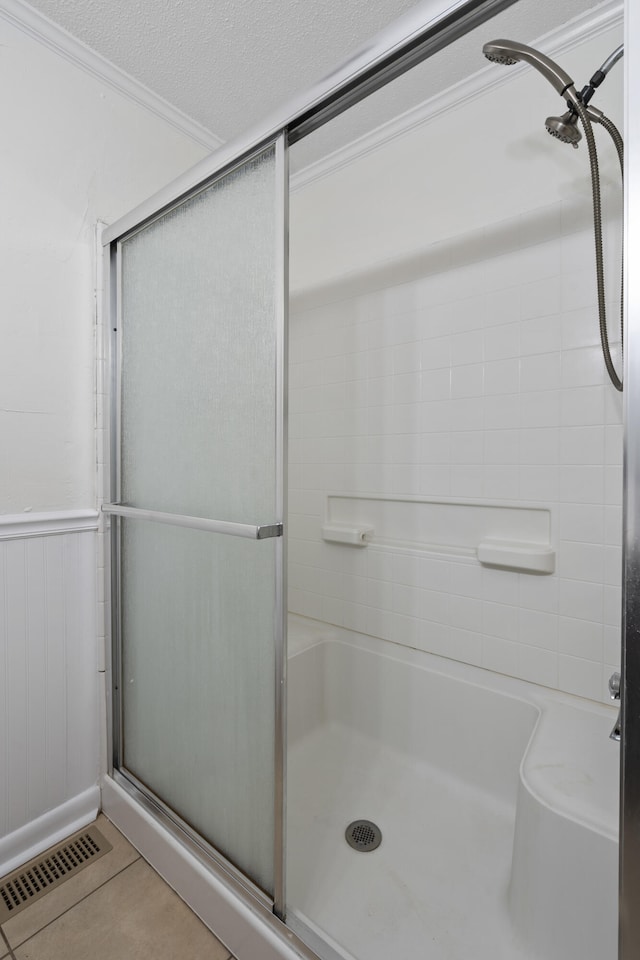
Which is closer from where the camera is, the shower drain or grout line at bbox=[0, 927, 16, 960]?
grout line at bbox=[0, 927, 16, 960]

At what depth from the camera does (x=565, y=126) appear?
1.15 meters

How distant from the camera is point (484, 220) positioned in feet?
5.09

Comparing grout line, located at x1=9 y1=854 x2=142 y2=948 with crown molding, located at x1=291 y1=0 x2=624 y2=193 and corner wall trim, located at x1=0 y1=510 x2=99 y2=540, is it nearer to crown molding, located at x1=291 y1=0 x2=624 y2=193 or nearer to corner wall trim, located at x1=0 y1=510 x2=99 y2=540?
corner wall trim, located at x1=0 y1=510 x2=99 y2=540

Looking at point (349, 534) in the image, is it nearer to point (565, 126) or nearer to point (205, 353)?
point (205, 353)

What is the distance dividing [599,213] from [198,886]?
1.89 metres

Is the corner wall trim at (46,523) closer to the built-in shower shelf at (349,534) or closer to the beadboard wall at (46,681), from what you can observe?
the beadboard wall at (46,681)

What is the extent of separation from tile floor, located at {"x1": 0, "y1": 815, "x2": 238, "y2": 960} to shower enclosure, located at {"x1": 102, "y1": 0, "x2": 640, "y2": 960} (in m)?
0.05

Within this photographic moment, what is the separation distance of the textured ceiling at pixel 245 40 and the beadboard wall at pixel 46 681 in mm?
1322

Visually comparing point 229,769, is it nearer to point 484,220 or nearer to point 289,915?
point 289,915

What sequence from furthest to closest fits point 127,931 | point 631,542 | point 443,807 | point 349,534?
point 349,534 → point 443,807 → point 127,931 → point 631,542

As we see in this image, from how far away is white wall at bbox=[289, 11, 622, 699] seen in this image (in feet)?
4.49

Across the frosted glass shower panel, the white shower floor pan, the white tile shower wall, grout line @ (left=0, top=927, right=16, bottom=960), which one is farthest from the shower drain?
the frosted glass shower panel

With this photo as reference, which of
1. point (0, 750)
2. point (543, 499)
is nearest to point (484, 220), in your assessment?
point (543, 499)

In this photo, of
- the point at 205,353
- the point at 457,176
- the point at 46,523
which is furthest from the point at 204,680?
the point at 457,176
